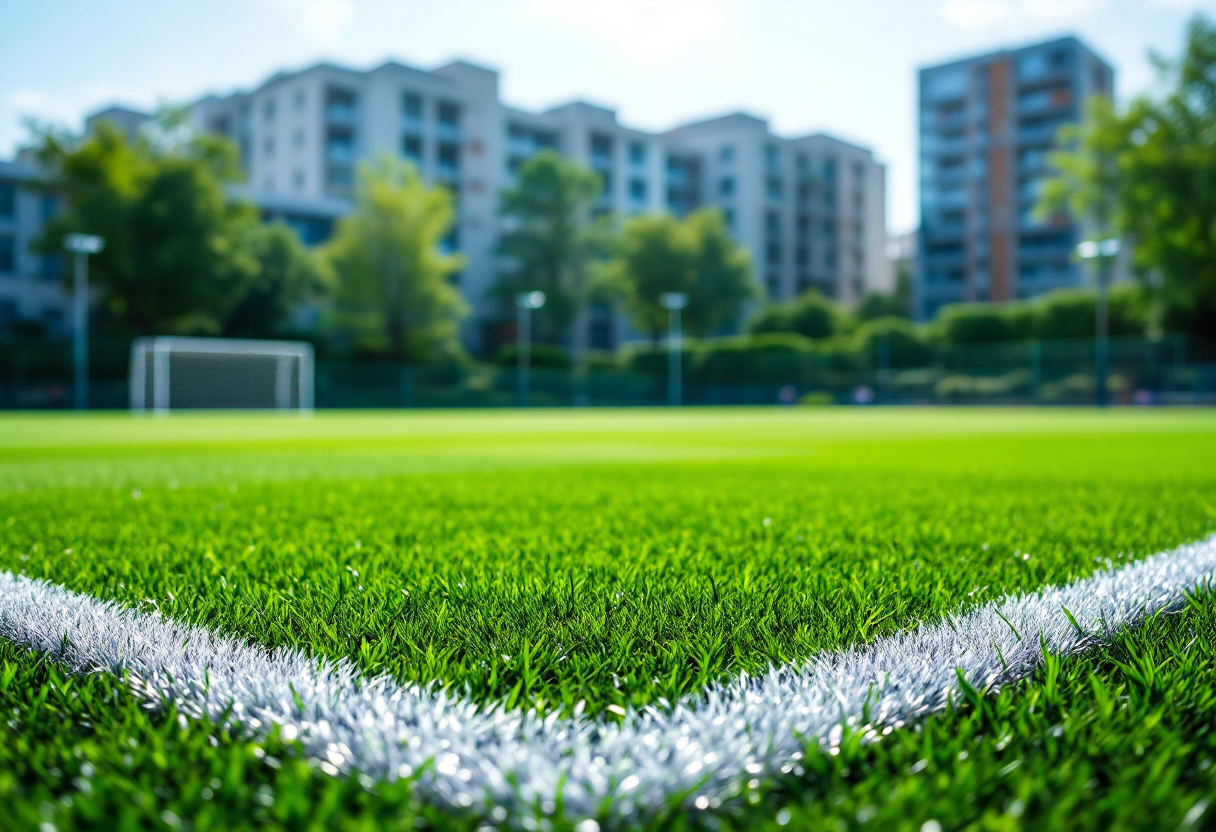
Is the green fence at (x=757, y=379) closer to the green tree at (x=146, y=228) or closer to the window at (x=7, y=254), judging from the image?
the green tree at (x=146, y=228)

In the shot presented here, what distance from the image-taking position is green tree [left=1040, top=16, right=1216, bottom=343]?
114 feet

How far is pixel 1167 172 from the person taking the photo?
116 feet

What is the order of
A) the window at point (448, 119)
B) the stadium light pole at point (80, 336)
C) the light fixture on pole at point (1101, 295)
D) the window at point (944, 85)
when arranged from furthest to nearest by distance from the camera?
the window at point (944, 85)
the window at point (448, 119)
the light fixture on pole at point (1101, 295)
the stadium light pole at point (80, 336)

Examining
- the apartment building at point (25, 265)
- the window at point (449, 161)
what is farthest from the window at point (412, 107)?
the apartment building at point (25, 265)

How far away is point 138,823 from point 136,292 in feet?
134

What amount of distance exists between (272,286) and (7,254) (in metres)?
13.4

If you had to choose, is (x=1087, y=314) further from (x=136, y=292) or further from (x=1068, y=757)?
(x=1068, y=757)

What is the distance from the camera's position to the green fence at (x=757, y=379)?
32.1m

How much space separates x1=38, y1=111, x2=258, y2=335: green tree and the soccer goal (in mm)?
9486

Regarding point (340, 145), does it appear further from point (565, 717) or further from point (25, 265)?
point (565, 717)

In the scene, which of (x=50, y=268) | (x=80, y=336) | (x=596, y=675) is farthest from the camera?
(x=50, y=268)

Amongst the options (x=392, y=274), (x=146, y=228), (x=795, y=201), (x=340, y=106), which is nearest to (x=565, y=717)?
(x=146, y=228)

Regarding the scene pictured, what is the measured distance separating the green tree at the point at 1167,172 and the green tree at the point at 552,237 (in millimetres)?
28915

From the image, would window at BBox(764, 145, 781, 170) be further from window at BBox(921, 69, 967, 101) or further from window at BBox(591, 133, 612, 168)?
window at BBox(591, 133, 612, 168)
